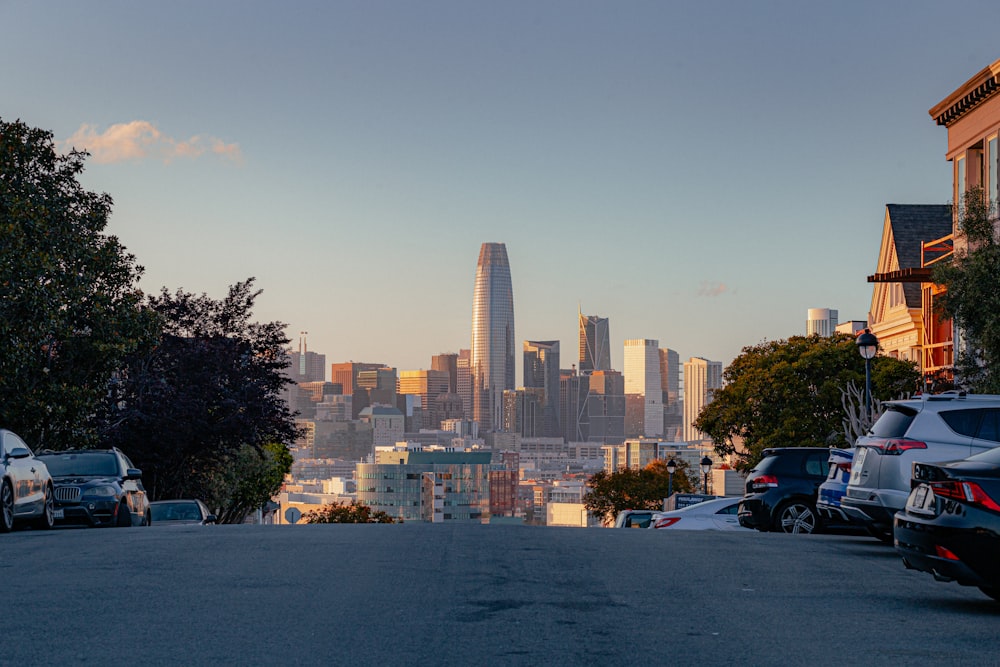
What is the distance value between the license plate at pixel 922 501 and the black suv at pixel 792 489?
11.1 meters

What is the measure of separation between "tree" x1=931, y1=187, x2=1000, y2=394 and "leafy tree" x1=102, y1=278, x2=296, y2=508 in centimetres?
1988

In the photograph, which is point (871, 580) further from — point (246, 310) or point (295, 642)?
point (246, 310)

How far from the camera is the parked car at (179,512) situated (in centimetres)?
2730

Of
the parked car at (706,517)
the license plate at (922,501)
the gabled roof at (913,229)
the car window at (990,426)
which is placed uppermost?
the gabled roof at (913,229)

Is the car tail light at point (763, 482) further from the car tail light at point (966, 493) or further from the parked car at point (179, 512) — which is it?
the car tail light at point (966, 493)

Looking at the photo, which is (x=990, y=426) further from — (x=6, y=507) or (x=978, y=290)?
(x=6, y=507)

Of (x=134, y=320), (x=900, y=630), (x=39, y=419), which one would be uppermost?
(x=134, y=320)

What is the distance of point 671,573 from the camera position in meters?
13.0

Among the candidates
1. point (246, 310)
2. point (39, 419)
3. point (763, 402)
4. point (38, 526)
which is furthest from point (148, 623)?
point (763, 402)

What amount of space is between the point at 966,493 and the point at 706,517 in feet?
58.7

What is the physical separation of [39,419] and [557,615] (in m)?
22.7

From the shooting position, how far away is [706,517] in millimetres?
28203

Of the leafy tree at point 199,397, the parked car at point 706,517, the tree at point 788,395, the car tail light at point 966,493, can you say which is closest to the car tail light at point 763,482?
the parked car at point 706,517

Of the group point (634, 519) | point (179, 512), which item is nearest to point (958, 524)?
point (179, 512)
